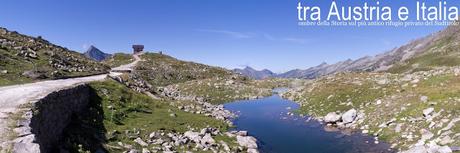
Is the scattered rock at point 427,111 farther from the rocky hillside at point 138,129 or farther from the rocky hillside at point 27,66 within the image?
the rocky hillside at point 27,66

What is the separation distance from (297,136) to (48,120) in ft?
79.5

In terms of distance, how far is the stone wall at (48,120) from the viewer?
60.8ft

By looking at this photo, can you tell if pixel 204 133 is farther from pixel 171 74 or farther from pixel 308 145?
pixel 171 74

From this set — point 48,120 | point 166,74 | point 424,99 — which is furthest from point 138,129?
point 166,74

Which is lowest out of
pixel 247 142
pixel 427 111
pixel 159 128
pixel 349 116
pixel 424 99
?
pixel 247 142

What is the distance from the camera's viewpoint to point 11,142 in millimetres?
18328

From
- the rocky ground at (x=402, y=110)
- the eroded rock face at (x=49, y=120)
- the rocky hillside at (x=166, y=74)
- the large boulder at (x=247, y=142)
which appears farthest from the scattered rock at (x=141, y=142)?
the rocky hillside at (x=166, y=74)

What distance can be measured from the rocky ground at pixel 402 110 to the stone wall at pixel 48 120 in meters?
24.7

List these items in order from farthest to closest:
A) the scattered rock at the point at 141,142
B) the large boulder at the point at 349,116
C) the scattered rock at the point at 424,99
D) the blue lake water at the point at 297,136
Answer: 1. the large boulder at the point at 349,116
2. the scattered rock at the point at 424,99
3. the blue lake water at the point at 297,136
4. the scattered rock at the point at 141,142

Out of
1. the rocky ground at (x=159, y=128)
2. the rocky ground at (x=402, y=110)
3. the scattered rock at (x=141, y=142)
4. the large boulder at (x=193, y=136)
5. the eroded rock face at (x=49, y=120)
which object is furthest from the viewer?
the large boulder at (x=193, y=136)

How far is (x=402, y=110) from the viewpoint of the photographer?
4094cm

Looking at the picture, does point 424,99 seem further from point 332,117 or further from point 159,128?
point 159,128

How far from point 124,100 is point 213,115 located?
11556mm

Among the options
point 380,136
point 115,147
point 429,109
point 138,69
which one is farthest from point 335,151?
point 138,69
